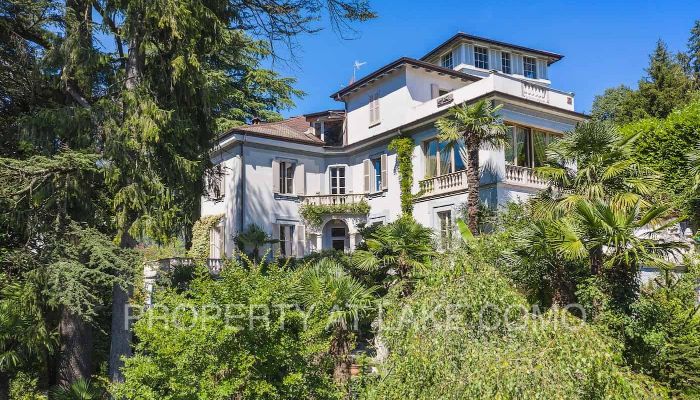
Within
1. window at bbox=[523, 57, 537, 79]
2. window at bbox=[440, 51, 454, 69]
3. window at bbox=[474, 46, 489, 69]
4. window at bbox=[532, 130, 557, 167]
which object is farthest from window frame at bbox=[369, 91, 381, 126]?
window at bbox=[523, 57, 537, 79]

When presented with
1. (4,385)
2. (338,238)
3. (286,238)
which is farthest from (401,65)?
(4,385)

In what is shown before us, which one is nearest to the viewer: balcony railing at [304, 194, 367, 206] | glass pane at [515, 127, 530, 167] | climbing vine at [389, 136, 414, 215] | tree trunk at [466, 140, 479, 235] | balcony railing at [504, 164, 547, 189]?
tree trunk at [466, 140, 479, 235]

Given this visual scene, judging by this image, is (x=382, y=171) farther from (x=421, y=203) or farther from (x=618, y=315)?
(x=618, y=315)

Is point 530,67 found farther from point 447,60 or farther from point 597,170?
point 597,170

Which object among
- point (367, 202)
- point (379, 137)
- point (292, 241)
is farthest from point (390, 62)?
point (292, 241)

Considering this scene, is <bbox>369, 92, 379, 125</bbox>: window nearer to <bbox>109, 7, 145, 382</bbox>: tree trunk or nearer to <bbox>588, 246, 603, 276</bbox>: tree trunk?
<bbox>109, 7, 145, 382</bbox>: tree trunk

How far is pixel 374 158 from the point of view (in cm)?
2553

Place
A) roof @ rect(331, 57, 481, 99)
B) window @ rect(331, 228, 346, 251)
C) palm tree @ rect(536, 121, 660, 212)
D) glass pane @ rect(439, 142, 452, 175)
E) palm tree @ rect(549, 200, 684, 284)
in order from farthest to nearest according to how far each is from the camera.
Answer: window @ rect(331, 228, 346, 251) < roof @ rect(331, 57, 481, 99) < glass pane @ rect(439, 142, 452, 175) < palm tree @ rect(536, 121, 660, 212) < palm tree @ rect(549, 200, 684, 284)

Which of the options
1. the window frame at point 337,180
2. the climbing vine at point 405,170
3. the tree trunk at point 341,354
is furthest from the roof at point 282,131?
the tree trunk at point 341,354

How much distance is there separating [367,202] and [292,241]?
13.1ft

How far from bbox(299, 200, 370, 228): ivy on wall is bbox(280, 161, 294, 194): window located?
3.46 ft

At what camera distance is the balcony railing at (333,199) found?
2564 centimetres

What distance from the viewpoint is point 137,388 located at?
898cm

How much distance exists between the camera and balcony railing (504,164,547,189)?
20000mm
